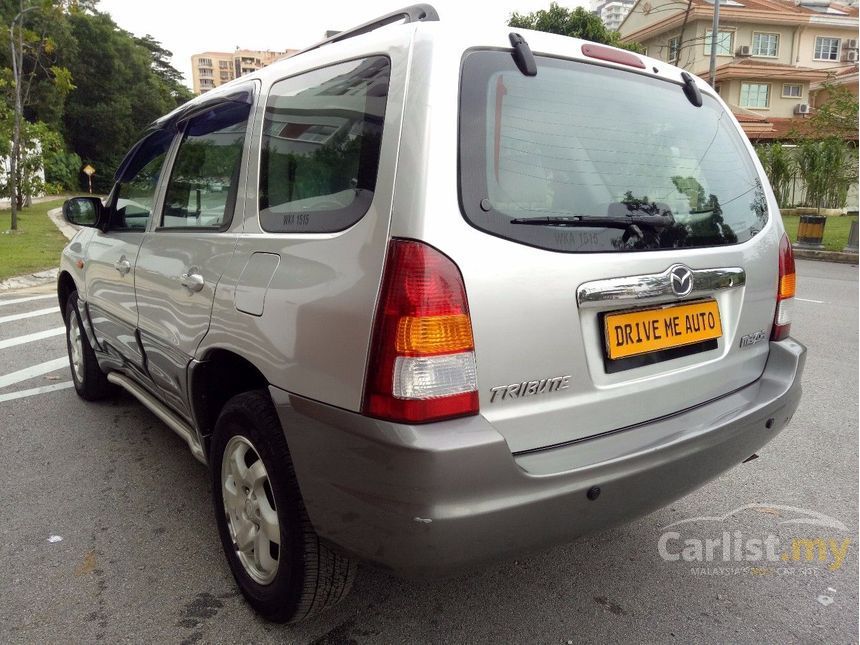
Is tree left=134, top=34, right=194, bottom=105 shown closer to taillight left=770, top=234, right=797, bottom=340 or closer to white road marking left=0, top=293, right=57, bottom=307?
white road marking left=0, top=293, right=57, bottom=307

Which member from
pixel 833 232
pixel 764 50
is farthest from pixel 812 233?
pixel 764 50

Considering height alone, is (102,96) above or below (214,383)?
above

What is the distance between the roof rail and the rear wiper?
672mm

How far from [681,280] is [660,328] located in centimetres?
16

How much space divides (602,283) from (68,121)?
58365mm

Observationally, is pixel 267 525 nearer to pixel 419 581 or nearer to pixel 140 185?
pixel 419 581

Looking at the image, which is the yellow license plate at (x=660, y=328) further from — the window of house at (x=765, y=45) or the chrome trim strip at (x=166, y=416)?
the window of house at (x=765, y=45)

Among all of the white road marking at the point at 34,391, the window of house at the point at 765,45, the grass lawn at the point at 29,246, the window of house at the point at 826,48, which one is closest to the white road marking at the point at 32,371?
the white road marking at the point at 34,391

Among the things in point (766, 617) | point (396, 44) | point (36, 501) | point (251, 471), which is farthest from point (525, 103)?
point (36, 501)

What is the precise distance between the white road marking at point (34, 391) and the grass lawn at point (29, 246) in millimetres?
6825

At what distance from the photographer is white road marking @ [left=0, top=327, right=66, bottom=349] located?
247 inches

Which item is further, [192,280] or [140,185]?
[140,185]

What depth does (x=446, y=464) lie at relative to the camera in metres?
1.53

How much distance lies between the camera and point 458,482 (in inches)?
61.0
